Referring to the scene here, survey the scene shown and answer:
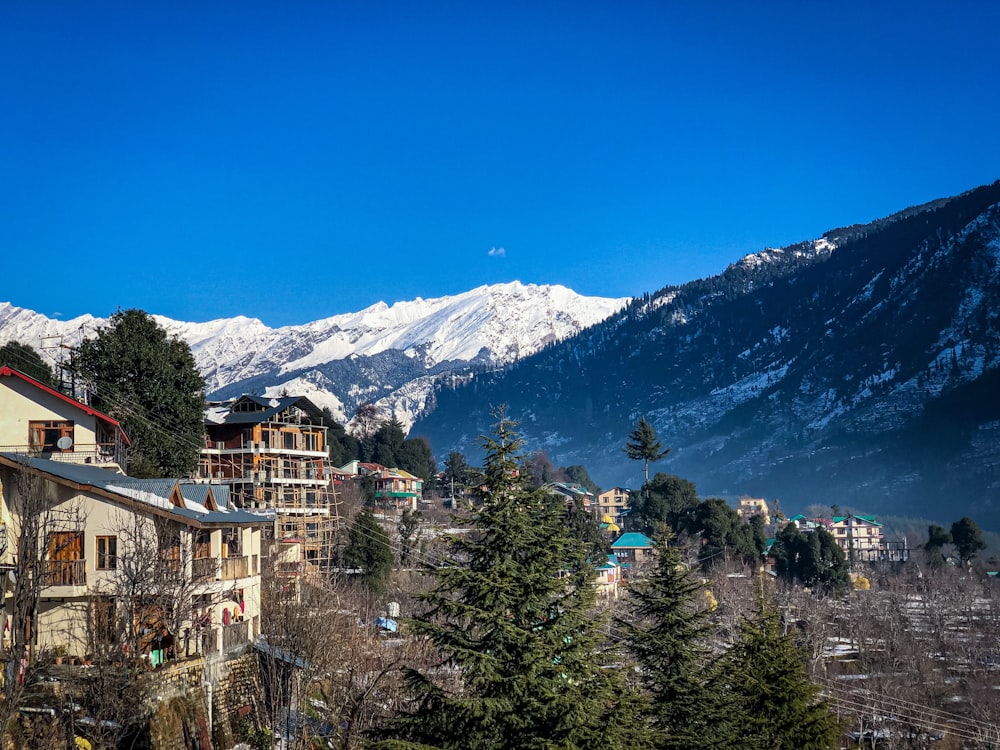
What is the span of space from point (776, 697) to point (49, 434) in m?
30.7

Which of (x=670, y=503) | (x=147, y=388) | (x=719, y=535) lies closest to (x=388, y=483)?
(x=670, y=503)

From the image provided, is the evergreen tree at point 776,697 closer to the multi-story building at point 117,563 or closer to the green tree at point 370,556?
the multi-story building at point 117,563

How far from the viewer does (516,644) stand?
830 inches

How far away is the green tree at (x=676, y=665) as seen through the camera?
2662 cm

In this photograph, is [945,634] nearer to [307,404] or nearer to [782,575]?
[782,575]

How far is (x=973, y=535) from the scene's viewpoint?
396 ft

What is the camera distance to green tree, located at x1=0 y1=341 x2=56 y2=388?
61.6m

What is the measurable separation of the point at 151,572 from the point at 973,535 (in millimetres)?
111517

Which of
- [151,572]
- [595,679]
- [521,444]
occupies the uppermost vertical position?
[521,444]

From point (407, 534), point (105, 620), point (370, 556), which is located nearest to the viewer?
point (105, 620)

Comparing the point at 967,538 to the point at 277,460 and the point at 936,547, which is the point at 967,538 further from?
the point at 277,460

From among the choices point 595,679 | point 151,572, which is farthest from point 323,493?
point 595,679

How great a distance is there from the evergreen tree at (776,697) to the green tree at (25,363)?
146 feet

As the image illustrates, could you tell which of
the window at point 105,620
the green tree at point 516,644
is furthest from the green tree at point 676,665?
the window at point 105,620
